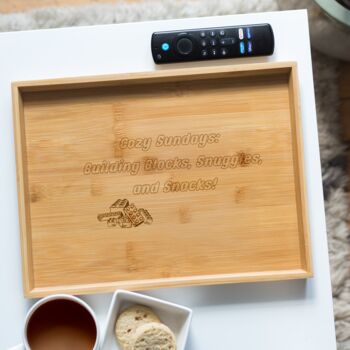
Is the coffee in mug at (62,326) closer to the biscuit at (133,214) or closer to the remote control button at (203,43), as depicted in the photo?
the biscuit at (133,214)

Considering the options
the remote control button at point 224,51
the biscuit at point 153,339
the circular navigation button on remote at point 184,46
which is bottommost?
the biscuit at point 153,339

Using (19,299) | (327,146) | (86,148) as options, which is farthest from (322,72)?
(19,299)

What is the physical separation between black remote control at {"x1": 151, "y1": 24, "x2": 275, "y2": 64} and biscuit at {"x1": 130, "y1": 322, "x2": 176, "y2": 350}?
0.35 m

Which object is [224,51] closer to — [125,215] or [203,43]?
[203,43]

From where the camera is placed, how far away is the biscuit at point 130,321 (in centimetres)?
62

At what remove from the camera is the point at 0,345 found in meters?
0.66

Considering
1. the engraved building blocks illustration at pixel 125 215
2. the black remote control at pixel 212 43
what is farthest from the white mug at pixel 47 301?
the black remote control at pixel 212 43

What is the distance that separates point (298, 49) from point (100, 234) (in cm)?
37

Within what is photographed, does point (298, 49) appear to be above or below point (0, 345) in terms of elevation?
above

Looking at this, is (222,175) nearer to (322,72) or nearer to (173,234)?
(173,234)

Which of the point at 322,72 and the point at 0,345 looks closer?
the point at 0,345

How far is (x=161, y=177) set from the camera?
670 mm

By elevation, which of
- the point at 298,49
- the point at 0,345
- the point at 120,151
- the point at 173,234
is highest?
the point at 298,49

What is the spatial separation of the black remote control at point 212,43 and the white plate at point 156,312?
1.04 feet
